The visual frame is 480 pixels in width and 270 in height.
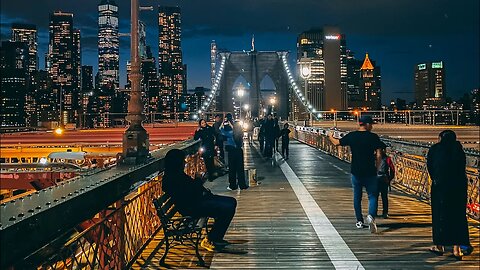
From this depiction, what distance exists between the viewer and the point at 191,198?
20.9 feet

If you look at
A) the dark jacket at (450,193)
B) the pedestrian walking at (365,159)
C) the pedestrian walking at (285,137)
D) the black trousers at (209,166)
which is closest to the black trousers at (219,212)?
the pedestrian walking at (365,159)

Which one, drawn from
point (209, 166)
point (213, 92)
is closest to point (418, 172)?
point (209, 166)

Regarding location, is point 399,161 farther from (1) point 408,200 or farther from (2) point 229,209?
(2) point 229,209

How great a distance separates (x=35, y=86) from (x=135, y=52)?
601ft

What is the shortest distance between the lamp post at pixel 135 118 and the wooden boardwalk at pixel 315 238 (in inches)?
70.6

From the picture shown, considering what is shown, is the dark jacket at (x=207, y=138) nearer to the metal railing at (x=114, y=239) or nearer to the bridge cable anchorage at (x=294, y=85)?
the metal railing at (x=114, y=239)

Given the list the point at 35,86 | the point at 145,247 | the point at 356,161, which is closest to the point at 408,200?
the point at 356,161

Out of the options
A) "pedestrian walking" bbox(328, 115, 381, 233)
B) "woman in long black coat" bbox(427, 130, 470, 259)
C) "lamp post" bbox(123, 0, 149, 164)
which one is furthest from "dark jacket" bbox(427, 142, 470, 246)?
"lamp post" bbox(123, 0, 149, 164)

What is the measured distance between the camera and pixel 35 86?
180 meters

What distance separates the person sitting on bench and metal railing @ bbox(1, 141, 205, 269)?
1.62 feet

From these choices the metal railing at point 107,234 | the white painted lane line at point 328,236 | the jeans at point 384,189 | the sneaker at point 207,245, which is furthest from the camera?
the jeans at point 384,189

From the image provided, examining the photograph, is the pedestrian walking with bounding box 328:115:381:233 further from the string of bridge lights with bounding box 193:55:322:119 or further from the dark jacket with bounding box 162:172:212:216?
the string of bridge lights with bounding box 193:55:322:119

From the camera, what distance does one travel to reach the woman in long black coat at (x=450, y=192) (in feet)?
20.1

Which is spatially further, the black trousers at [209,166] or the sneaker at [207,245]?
the black trousers at [209,166]
